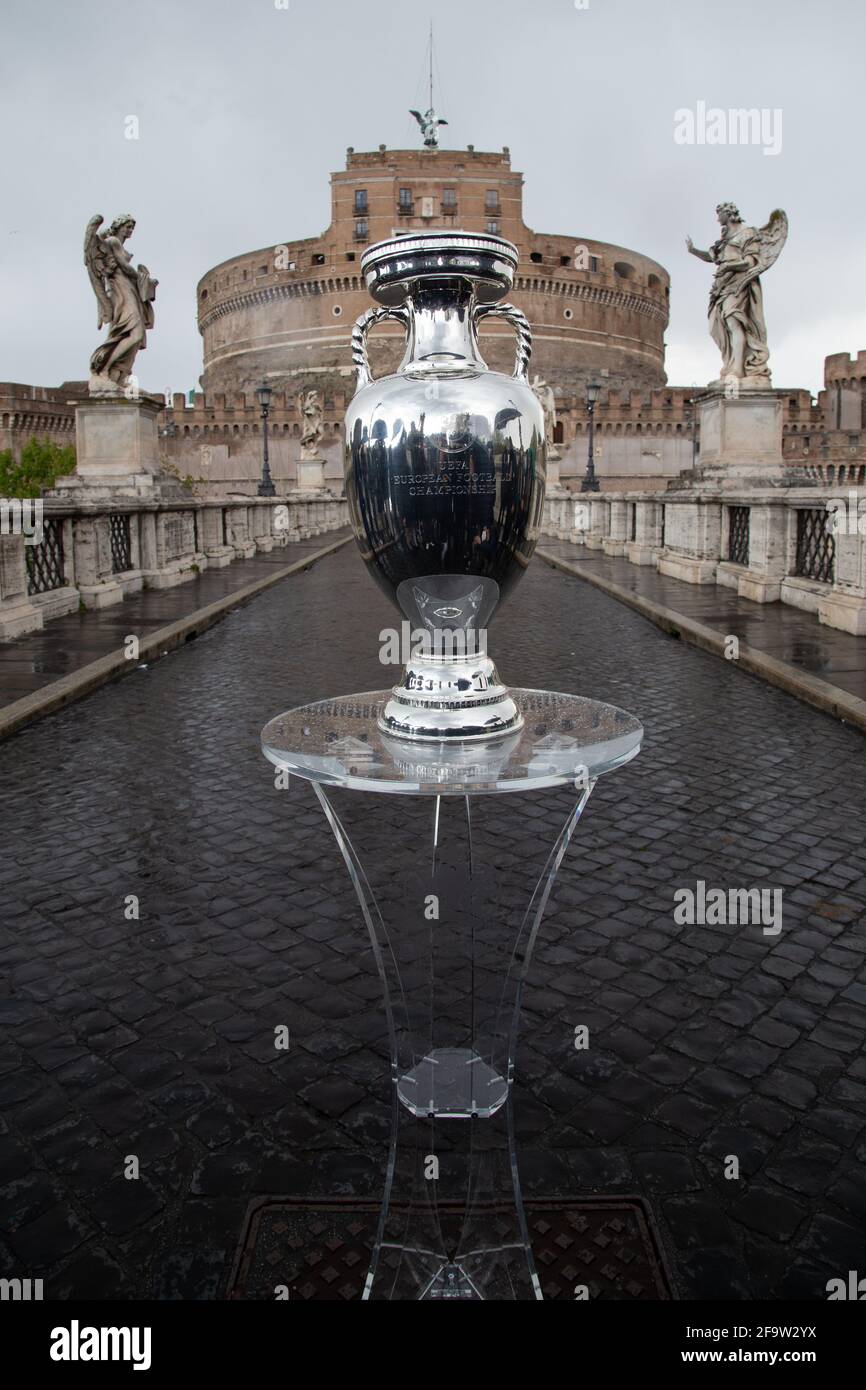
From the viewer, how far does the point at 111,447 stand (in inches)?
555

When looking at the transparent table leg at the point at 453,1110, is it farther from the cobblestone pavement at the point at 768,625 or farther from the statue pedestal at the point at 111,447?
the statue pedestal at the point at 111,447

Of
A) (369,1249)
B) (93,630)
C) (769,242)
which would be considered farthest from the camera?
(769,242)

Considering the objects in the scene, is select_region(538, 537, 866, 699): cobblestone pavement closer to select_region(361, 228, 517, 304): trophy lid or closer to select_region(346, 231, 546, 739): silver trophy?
select_region(346, 231, 546, 739): silver trophy

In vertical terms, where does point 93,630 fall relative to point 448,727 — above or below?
below

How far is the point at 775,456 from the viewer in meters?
14.2

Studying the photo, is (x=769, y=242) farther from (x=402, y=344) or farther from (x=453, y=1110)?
(x=402, y=344)

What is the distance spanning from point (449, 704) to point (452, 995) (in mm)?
958

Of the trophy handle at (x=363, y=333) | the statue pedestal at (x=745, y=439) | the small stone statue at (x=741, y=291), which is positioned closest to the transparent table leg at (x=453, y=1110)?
the trophy handle at (x=363, y=333)

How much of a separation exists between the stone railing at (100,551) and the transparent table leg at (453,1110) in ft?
24.5

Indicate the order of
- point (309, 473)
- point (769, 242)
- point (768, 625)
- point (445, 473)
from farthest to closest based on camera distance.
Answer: point (309, 473), point (769, 242), point (768, 625), point (445, 473)

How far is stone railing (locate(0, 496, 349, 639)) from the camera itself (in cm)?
959

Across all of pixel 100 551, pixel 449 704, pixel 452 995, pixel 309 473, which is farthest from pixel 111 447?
pixel 309 473
